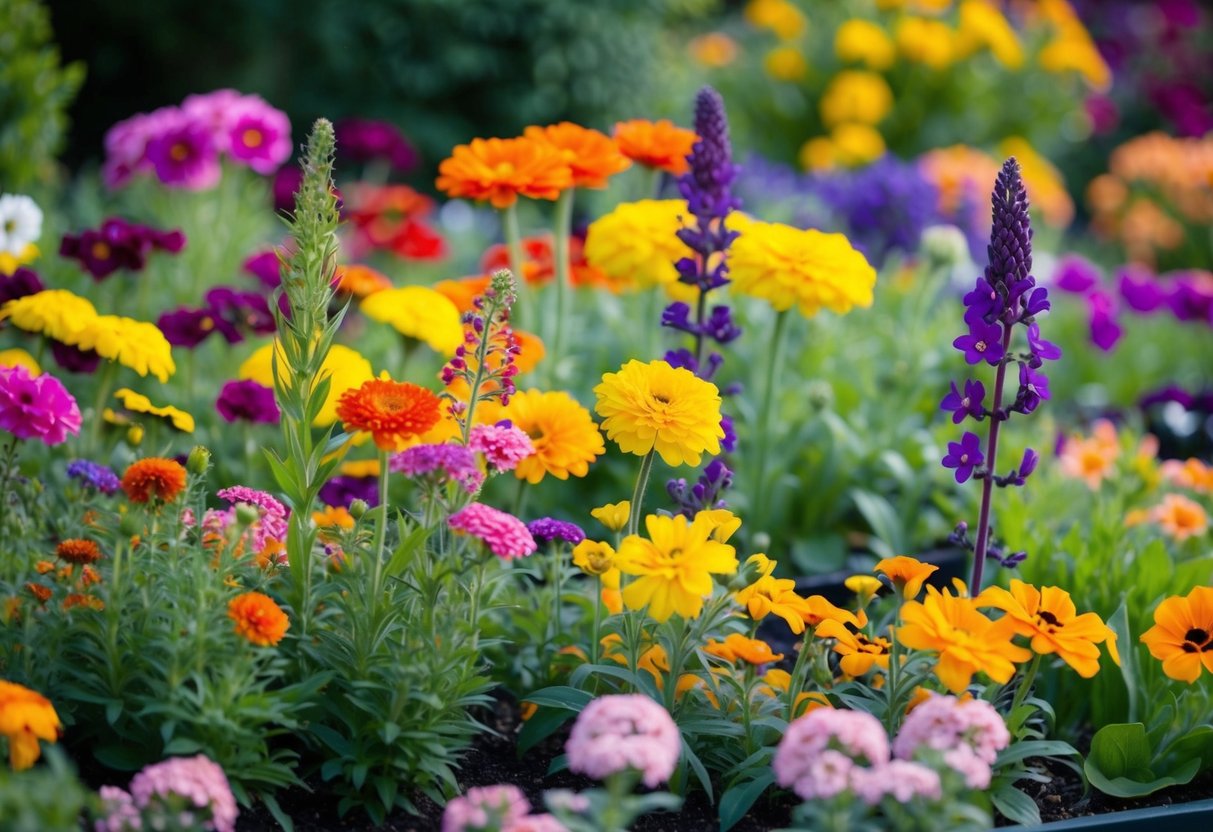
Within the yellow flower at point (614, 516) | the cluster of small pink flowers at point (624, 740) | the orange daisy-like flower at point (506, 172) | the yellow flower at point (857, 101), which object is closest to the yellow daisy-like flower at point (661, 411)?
the yellow flower at point (614, 516)

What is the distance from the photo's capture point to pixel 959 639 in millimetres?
1860

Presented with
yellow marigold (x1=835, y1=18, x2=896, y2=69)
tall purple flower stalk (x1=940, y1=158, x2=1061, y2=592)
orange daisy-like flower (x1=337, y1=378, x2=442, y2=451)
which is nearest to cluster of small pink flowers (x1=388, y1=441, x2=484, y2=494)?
orange daisy-like flower (x1=337, y1=378, x2=442, y2=451)

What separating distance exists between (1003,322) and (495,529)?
37.6 inches

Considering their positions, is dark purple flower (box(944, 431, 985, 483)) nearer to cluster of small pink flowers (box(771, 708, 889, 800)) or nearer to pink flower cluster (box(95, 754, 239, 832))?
cluster of small pink flowers (box(771, 708, 889, 800))

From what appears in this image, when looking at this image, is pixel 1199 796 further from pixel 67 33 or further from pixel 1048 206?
pixel 67 33

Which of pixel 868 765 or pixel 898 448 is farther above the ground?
pixel 898 448

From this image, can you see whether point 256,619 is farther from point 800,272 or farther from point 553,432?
point 800,272

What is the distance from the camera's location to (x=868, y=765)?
1928 millimetres

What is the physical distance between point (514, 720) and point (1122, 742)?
110 cm

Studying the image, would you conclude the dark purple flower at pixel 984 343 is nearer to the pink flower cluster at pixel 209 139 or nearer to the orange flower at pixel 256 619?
the orange flower at pixel 256 619

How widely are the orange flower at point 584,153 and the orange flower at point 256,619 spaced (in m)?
1.24

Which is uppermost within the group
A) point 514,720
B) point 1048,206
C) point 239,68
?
point 239,68

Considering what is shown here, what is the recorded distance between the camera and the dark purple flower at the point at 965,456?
7.29 ft

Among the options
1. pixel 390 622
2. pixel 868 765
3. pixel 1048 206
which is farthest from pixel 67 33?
pixel 868 765
